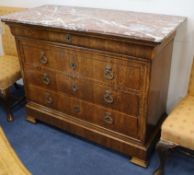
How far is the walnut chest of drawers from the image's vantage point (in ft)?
4.81

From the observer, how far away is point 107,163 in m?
1.84

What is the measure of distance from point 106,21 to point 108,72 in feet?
1.13

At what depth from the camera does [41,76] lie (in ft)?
6.53

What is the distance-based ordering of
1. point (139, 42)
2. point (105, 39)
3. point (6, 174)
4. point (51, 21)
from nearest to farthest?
1. point (6, 174)
2. point (139, 42)
3. point (105, 39)
4. point (51, 21)

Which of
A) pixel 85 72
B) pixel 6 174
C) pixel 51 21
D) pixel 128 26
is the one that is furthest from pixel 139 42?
pixel 6 174

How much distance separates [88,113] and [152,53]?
0.74 m

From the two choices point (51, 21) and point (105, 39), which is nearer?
point (105, 39)

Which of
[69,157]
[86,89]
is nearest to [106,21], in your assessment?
[86,89]

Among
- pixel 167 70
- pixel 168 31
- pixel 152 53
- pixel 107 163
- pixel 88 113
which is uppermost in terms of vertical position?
Result: pixel 168 31

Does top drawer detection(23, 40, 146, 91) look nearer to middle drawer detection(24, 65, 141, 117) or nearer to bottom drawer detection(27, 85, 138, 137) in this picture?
middle drawer detection(24, 65, 141, 117)

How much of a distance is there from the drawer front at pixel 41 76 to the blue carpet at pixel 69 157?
45 cm

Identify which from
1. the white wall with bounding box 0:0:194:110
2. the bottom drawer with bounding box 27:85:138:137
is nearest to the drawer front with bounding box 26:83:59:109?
the bottom drawer with bounding box 27:85:138:137

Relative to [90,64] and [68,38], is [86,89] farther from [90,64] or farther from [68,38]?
[68,38]

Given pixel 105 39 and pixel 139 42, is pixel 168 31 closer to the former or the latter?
pixel 139 42
